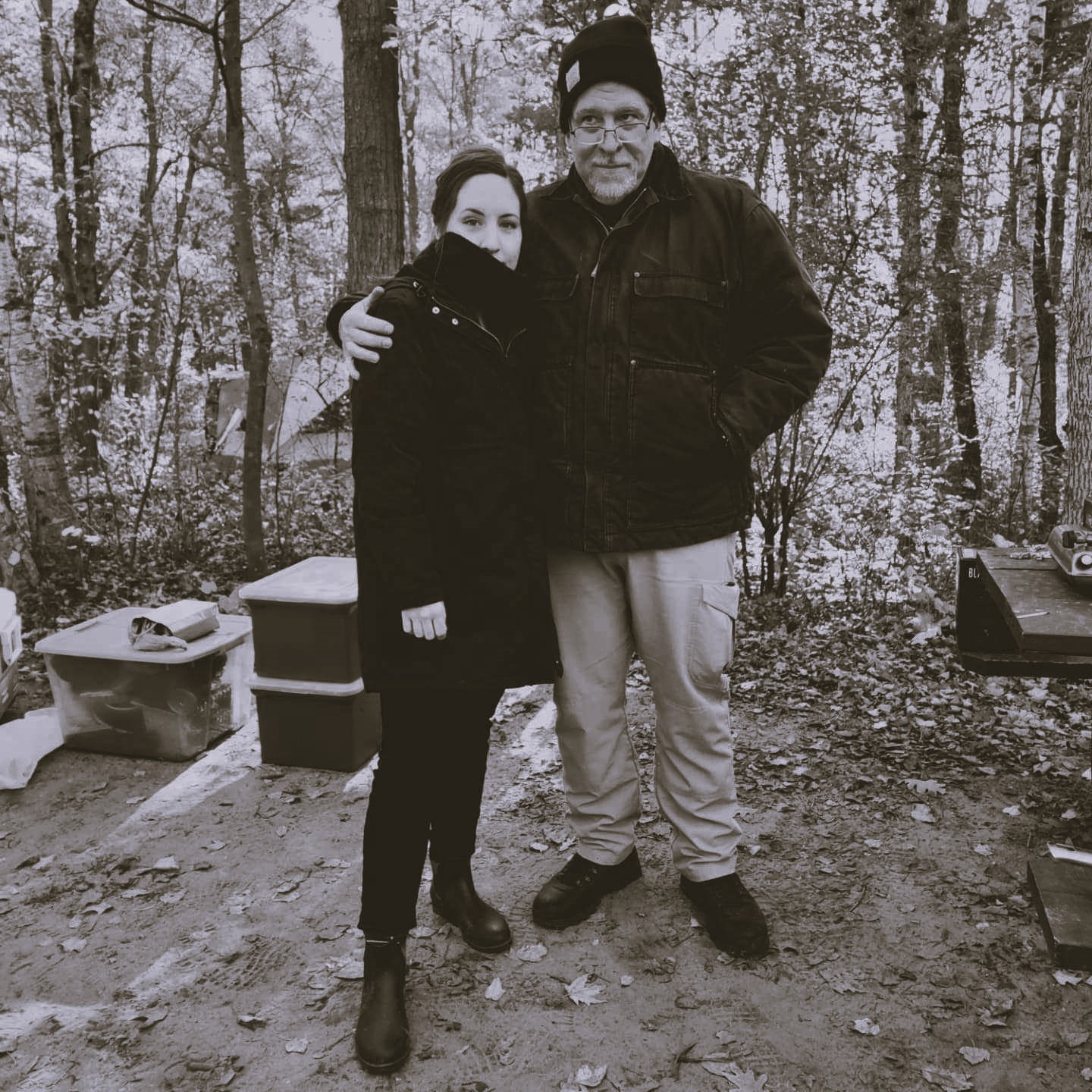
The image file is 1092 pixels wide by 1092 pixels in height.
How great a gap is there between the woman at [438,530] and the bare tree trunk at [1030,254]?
26.4ft

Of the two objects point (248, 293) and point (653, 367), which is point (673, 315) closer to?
point (653, 367)

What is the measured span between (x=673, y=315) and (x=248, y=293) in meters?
5.57

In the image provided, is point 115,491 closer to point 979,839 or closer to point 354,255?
point 354,255

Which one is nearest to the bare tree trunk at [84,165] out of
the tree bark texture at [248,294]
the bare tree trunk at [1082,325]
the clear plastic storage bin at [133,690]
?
the tree bark texture at [248,294]

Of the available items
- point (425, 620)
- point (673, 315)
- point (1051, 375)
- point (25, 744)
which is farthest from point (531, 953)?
point (1051, 375)

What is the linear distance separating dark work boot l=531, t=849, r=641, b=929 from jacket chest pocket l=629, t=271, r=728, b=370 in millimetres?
1744

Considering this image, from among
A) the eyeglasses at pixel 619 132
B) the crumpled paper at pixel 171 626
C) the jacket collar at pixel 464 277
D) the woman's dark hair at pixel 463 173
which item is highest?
the eyeglasses at pixel 619 132

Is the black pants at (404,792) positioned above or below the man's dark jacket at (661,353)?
below

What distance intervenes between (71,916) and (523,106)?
21.5 ft

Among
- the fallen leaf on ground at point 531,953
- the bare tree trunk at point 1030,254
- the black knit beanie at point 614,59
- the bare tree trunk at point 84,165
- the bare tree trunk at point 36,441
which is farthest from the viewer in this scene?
the bare tree trunk at point 84,165

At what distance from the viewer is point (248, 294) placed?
7281mm

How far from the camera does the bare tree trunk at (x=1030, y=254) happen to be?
938 centimetres

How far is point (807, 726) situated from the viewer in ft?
15.3

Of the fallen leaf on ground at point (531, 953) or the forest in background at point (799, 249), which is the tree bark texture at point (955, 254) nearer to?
the forest in background at point (799, 249)
